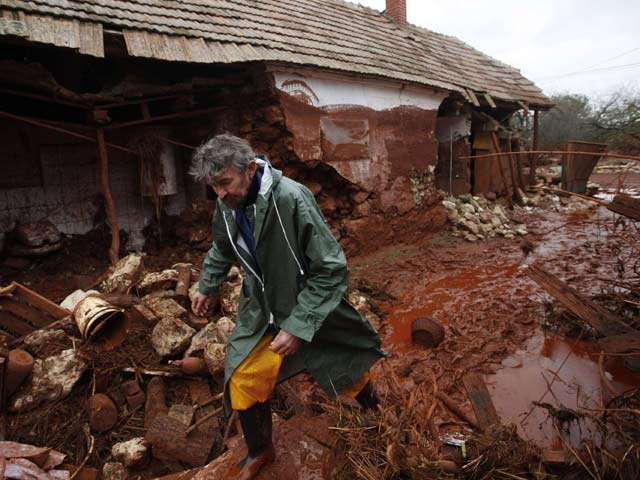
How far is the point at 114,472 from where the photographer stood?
2812 mm

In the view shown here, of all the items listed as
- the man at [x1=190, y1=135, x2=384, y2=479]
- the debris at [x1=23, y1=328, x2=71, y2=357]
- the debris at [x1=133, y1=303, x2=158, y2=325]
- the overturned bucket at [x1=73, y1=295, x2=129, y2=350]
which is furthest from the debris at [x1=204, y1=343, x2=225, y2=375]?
the debris at [x1=23, y1=328, x2=71, y2=357]

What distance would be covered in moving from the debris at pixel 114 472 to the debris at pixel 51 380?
77cm

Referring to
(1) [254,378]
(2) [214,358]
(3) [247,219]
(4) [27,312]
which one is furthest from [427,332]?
(4) [27,312]

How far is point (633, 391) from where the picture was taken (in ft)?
8.29

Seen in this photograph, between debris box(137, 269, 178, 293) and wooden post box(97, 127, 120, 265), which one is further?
wooden post box(97, 127, 120, 265)

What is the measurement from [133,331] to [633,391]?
3968 millimetres

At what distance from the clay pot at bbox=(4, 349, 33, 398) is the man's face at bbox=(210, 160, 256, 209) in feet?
7.93

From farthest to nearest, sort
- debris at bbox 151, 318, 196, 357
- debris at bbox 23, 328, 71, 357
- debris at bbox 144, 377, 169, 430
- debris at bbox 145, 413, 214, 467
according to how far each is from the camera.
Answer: debris at bbox 151, 318, 196, 357, debris at bbox 23, 328, 71, 357, debris at bbox 144, 377, 169, 430, debris at bbox 145, 413, 214, 467

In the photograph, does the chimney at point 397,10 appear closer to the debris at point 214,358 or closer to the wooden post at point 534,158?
the wooden post at point 534,158

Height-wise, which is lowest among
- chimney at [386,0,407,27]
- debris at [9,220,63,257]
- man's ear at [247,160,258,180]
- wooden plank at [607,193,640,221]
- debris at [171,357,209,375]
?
debris at [171,357,209,375]

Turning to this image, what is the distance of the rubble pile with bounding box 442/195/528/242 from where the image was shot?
9047mm

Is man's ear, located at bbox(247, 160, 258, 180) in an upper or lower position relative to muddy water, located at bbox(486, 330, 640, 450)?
upper

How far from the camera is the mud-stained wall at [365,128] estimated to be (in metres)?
6.23

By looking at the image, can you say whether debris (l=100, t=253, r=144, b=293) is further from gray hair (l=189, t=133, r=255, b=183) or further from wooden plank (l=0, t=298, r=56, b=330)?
gray hair (l=189, t=133, r=255, b=183)
